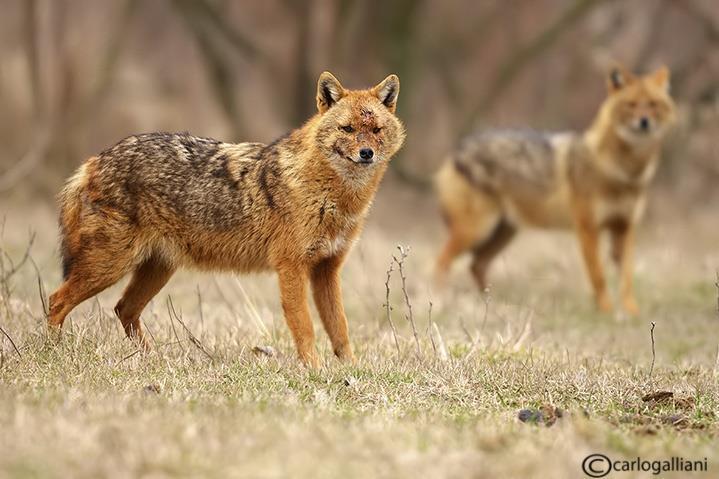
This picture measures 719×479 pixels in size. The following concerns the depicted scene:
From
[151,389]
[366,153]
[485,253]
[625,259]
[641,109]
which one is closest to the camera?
[151,389]

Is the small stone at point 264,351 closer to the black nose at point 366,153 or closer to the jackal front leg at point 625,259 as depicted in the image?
the black nose at point 366,153

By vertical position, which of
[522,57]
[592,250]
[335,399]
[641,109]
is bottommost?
[335,399]

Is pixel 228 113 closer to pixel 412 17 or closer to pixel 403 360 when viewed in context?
pixel 412 17

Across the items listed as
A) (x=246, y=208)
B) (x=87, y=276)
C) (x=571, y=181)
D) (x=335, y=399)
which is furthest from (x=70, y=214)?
(x=571, y=181)

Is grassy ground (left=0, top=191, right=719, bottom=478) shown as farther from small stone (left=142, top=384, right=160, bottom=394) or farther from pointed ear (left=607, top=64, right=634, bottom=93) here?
pointed ear (left=607, top=64, right=634, bottom=93)

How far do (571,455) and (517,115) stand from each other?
16168mm

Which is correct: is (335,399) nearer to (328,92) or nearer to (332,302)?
(332,302)

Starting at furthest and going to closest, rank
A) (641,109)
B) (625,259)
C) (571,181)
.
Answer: (571,181), (641,109), (625,259)

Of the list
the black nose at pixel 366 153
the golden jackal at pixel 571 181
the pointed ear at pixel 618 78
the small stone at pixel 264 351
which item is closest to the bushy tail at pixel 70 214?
the small stone at pixel 264 351

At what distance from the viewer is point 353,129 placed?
6246mm

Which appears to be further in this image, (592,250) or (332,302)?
(592,250)

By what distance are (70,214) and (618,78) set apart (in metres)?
7.93

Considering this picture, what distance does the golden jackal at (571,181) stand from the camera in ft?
38.9

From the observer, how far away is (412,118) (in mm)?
19172
